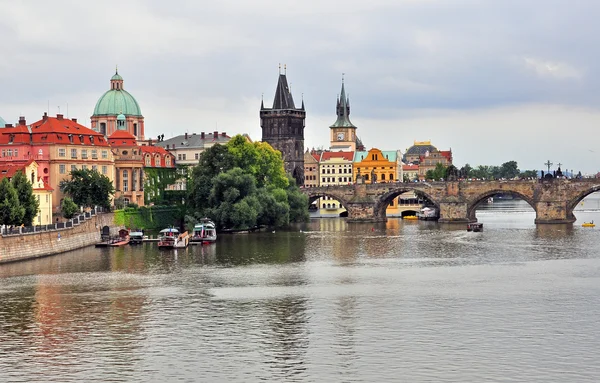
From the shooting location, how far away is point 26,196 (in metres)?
84.6

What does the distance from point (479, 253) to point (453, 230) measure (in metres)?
32.0

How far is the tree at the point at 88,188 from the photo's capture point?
100688 millimetres

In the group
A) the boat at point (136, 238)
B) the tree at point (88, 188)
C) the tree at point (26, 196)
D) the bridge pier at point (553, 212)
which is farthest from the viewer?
the bridge pier at point (553, 212)

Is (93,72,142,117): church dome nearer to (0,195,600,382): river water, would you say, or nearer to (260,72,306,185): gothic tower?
(260,72,306,185): gothic tower

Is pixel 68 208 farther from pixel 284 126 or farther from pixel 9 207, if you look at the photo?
pixel 284 126

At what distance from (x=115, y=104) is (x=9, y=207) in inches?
2965

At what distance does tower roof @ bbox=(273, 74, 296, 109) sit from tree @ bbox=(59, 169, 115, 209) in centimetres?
7498

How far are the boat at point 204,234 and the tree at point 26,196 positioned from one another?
1924 centimetres

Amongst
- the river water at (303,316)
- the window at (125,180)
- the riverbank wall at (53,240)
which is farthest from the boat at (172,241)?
the window at (125,180)

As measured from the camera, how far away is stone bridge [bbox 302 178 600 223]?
130m

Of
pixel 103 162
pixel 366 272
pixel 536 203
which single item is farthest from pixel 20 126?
pixel 536 203

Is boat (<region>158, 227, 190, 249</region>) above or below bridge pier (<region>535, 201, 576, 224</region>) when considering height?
below

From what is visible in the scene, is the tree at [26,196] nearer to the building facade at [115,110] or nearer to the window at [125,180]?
the window at [125,180]

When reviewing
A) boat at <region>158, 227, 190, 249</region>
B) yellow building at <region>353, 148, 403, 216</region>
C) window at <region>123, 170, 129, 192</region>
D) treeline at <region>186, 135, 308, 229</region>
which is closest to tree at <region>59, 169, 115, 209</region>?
boat at <region>158, 227, 190, 249</region>
